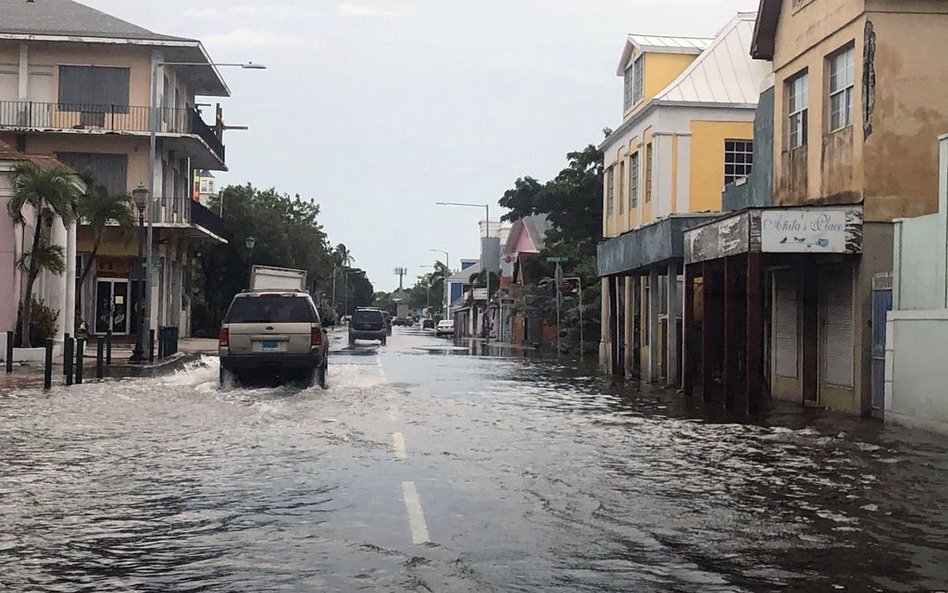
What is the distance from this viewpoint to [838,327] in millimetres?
20875

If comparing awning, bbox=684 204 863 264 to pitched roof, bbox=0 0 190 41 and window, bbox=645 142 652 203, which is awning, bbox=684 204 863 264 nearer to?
window, bbox=645 142 652 203

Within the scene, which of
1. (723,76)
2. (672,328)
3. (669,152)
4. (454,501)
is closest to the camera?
(454,501)

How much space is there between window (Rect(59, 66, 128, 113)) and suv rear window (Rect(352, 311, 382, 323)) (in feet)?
55.7

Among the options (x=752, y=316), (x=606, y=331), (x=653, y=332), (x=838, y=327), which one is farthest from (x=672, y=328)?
(x=606, y=331)

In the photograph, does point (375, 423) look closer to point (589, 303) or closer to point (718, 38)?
point (718, 38)

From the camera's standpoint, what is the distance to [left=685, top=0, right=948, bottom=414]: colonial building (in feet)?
62.4

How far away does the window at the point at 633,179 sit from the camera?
116 ft

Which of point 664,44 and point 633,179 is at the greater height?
point 664,44

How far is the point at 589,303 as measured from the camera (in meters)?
50.3

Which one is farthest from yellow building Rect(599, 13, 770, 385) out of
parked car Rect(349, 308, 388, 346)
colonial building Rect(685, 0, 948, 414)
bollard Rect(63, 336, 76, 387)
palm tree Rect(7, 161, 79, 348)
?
parked car Rect(349, 308, 388, 346)

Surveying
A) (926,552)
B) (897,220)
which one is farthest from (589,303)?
(926,552)

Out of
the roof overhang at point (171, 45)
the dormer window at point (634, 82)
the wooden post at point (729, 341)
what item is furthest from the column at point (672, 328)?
the roof overhang at point (171, 45)

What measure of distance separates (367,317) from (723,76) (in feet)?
95.8

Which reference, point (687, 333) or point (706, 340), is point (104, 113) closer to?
point (687, 333)
